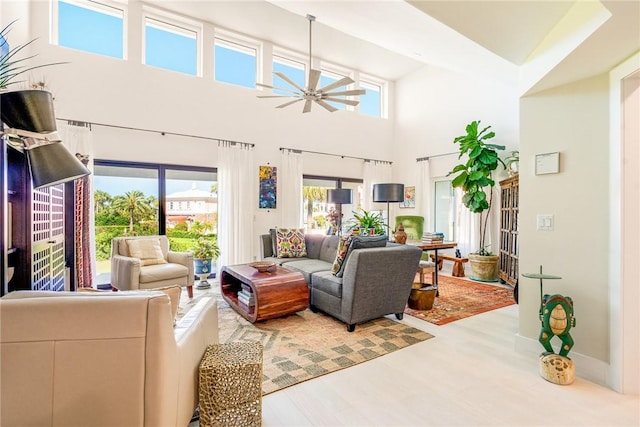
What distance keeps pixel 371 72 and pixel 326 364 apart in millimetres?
6544

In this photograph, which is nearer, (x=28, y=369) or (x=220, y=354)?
(x=28, y=369)

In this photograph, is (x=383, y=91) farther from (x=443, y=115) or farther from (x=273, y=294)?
(x=273, y=294)

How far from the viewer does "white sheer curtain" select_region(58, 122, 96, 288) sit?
4.03 m

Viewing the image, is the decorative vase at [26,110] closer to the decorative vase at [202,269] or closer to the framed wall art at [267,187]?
the decorative vase at [202,269]

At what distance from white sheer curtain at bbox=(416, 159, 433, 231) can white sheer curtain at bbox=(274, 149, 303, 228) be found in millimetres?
2630

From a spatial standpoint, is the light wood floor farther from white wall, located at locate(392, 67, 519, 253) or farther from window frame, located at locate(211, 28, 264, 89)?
window frame, located at locate(211, 28, 264, 89)

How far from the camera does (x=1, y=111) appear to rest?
132 centimetres

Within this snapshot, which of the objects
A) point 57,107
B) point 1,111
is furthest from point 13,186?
point 57,107

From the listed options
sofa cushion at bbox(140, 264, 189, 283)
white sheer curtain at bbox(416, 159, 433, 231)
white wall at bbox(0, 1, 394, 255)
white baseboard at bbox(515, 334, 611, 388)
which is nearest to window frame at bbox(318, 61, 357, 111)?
white wall at bbox(0, 1, 394, 255)

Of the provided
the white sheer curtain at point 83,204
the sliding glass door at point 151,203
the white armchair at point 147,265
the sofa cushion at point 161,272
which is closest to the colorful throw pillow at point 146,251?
the white armchair at point 147,265

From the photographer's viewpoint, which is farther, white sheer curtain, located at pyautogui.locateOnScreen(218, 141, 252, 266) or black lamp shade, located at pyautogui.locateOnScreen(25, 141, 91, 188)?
white sheer curtain, located at pyautogui.locateOnScreen(218, 141, 252, 266)

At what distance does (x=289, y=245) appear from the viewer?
15.6ft

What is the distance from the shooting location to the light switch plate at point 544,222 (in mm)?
2437

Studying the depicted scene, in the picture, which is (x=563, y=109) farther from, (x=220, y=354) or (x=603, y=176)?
(x=220, y=354)
